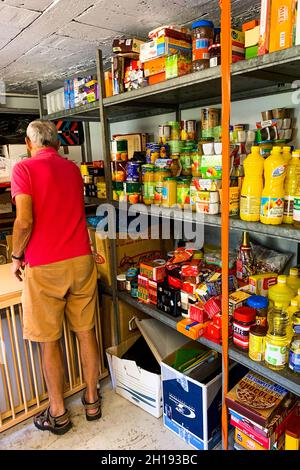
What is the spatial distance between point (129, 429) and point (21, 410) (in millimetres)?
679

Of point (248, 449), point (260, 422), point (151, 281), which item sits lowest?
point (248, 449)

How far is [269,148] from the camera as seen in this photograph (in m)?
1.48

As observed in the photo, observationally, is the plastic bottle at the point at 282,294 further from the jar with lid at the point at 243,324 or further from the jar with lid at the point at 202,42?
the jar with lid at the point at 202,42

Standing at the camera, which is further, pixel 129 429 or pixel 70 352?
pixel 70 352

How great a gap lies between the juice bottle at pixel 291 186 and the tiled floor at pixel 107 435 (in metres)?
1.37

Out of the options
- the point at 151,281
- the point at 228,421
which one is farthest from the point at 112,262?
the point at 228,421

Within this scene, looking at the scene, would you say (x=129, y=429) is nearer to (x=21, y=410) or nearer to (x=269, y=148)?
(x=21, y=410)

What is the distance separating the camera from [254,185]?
137 cm

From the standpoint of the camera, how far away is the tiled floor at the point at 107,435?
1.87m

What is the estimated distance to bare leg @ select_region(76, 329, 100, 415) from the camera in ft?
6.79

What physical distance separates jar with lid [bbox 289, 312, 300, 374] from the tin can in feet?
0.36

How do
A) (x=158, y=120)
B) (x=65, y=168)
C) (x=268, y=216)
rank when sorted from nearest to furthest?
(x=268, y=216) → (x=65, y=168) → (x=158, y=120)

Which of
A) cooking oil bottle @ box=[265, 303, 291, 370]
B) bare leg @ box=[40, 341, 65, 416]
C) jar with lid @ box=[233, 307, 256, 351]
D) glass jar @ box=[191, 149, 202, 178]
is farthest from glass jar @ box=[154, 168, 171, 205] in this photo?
bare leg @ box=[40, 341, 65, 416]

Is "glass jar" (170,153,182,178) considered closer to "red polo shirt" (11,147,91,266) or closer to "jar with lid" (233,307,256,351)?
"red polo shirt" (11,147,91,266)
